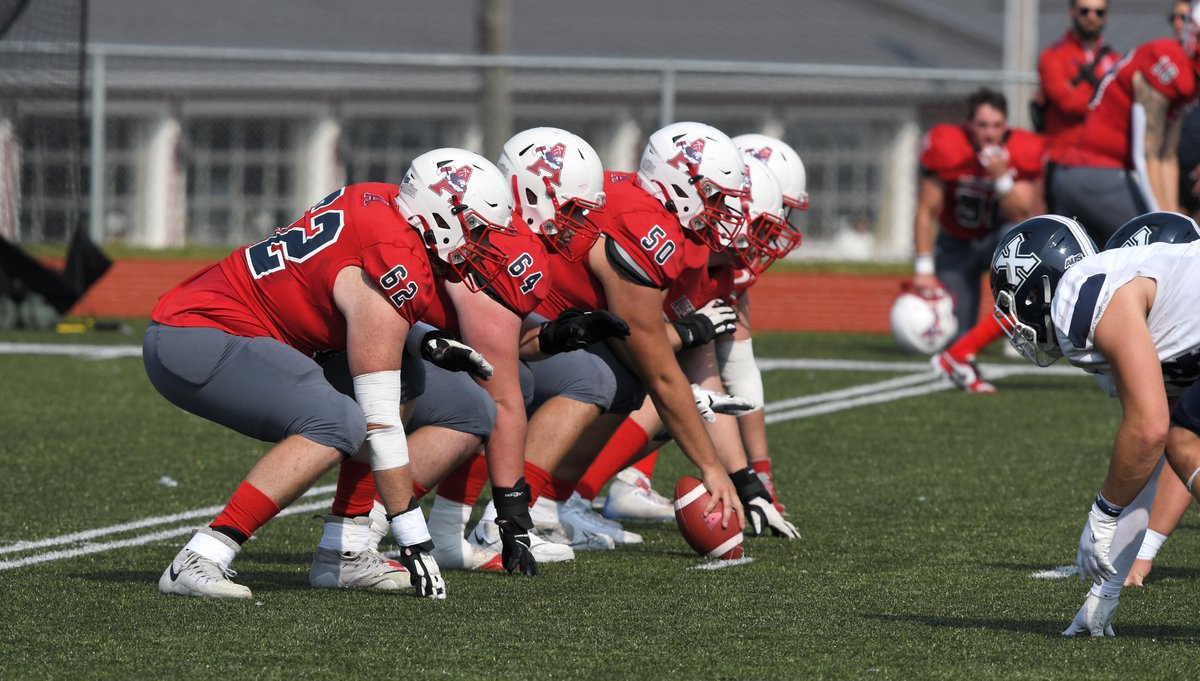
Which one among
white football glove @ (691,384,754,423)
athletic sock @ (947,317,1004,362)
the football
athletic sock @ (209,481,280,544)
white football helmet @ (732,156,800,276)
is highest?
white football helmet @ (732,156,800,276)

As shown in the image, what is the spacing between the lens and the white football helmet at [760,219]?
20.0ft

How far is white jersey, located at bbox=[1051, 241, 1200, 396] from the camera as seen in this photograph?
423cm

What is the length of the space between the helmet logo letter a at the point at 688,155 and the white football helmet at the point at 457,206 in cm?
92

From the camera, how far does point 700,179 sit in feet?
19.0

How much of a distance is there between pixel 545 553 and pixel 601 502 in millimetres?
1441

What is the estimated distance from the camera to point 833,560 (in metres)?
5.70

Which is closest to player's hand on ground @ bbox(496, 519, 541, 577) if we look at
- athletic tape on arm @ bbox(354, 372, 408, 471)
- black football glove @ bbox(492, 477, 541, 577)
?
black football glove @ bbox(492, 477, 541, 577)

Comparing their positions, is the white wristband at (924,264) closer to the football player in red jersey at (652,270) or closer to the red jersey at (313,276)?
the football player in red jersey at (652,270)

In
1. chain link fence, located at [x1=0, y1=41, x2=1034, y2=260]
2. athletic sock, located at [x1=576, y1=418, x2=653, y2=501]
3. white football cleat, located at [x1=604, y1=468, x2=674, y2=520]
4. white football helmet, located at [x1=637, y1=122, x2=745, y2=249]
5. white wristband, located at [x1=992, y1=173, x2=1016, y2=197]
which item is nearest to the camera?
white football helmet, located at [x1=637, y1=122, x2=745, y2=249]

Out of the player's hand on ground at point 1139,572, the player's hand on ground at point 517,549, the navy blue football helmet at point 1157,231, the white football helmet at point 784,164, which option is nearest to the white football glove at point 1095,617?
the player's hand on ground at point 1139,572

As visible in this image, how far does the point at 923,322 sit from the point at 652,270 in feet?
22.5

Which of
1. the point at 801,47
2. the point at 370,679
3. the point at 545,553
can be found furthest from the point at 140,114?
the point at 370,679

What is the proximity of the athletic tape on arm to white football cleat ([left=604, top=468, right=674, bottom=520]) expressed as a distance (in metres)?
1.91

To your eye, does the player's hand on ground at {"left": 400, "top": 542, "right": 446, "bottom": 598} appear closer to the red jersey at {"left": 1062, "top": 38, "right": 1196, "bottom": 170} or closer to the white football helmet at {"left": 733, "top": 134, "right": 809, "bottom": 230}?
the white football helmet at {"left": 733, "top": 134, "right": 809, "bottom": 230}
